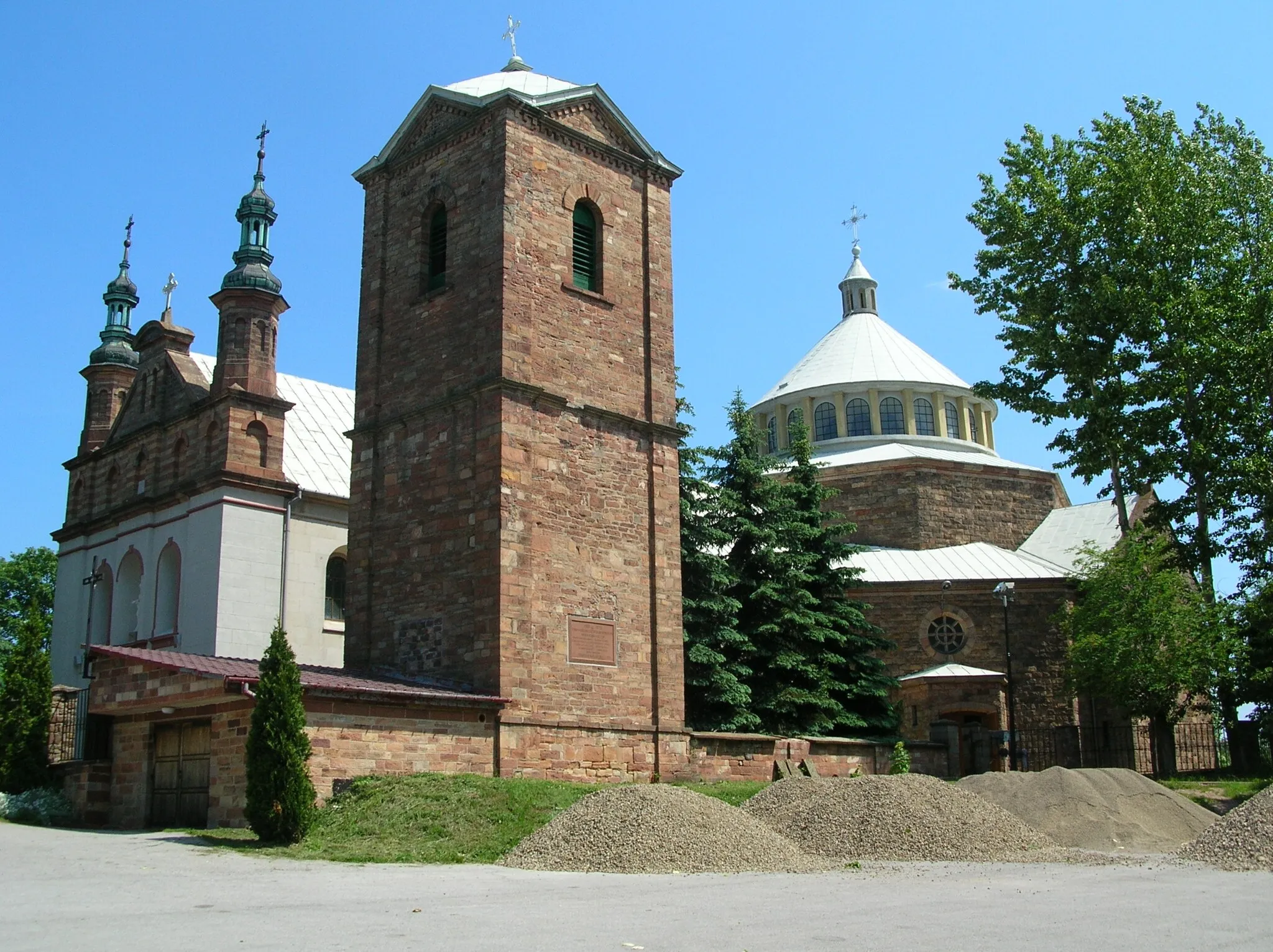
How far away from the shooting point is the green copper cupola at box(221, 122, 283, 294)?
94.3 ft

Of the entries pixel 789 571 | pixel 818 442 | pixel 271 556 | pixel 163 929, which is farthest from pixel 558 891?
pixel 818 442

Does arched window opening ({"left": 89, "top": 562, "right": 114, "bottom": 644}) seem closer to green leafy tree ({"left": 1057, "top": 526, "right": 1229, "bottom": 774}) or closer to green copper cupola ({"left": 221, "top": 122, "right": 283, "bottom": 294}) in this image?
green copper cupola ({"left": 221, "top": 122, "right": 283, "bottom": 294})

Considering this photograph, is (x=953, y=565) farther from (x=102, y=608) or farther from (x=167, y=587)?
(x=102, y=608)

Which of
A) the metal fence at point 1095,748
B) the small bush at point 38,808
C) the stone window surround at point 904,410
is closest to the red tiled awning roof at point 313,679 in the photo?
the small bush at point 38,808

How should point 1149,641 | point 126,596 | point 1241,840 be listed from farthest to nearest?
point 126,596, point 1149,641, point 1241,840

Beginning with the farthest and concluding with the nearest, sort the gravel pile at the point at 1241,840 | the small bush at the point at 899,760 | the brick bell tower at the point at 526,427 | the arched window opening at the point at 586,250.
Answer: the small bush at the point at 899,760 < the arched window opening at the point at 586,250 < the brick bell tower at the point at 526,427 < the gravel pile at the point at 1241,840

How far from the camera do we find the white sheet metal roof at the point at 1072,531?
35594 millimetres

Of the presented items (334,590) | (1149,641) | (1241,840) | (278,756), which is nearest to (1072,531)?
(1149,641)

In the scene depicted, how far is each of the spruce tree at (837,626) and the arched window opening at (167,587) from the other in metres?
15.2

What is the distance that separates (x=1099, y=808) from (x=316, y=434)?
890 inches

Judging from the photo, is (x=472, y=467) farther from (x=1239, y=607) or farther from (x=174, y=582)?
(x=1239, y=607)

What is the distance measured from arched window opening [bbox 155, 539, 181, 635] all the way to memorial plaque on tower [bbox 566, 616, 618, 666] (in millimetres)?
12978

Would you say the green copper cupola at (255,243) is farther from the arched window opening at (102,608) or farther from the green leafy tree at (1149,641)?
the green leafy tree at (1149,641)

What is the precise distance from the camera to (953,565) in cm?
3350
